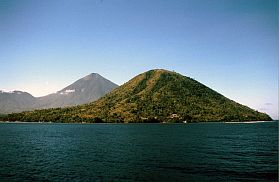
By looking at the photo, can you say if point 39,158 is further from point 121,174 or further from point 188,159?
point 188,159

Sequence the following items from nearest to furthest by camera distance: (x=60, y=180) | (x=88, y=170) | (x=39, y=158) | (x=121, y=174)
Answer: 1. (x=60, y=180)
2. (x=121, y=174)
3. (x=88, y=170)
4. (x=39, y=158)

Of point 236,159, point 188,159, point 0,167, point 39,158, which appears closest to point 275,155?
point 236,159

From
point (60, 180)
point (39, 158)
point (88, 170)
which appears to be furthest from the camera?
point (39, 158)

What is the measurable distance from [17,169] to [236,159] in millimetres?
56219

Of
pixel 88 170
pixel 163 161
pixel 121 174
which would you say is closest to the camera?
pixel 121 174

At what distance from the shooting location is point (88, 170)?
209 ft

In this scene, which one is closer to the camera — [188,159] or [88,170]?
[88,170]

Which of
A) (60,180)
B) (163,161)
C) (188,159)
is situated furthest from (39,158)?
(188,159)

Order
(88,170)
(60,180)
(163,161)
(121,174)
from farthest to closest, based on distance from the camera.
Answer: (163,161)
(88,170)
(121,174)
(60,180)

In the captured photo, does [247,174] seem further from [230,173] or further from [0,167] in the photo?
[0,167]

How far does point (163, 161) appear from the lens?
246ft

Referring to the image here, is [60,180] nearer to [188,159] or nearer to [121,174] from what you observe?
[121,174]

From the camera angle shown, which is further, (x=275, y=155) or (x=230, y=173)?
(x=275, y=155)

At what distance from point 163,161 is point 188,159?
7627mm
